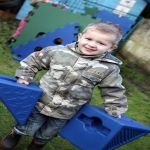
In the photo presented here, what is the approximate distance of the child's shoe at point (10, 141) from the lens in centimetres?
206

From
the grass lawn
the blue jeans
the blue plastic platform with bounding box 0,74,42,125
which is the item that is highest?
the blue plastic platform with bounding box 0,74,42,125

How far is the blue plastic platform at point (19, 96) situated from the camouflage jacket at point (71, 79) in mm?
102

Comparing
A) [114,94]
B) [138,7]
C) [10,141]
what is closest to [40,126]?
[10,141]

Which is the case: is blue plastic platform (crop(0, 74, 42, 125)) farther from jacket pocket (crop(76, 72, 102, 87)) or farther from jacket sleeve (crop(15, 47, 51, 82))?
jacket pocket (crop(76, 72, 102, 87))

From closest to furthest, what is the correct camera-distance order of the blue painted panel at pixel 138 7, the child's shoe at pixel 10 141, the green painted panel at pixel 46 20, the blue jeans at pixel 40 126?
the blue jeans at pixel 40 126 → the child's shoe at pixel 10 141 → the green painted panel at pixel 46 20 → the blue painted panel at pixel 138 7

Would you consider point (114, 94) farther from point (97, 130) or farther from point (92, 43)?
point (92, 43)

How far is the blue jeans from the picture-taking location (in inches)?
75.9

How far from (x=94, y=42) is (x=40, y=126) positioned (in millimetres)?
697

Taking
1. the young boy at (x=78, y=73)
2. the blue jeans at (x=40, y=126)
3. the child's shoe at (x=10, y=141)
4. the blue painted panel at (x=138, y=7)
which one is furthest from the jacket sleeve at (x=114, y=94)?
the blue painted panel at (x=138, y=7)

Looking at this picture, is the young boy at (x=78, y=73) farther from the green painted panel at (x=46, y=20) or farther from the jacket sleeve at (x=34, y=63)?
the green painted panel at (x=46, y=20)

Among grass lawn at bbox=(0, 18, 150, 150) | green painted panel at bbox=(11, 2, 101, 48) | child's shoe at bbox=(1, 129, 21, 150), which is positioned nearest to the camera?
child's shoe at bbox=(1, 129, 21, 150)

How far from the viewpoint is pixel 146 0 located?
729 cm

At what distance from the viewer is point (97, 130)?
6.05 ft

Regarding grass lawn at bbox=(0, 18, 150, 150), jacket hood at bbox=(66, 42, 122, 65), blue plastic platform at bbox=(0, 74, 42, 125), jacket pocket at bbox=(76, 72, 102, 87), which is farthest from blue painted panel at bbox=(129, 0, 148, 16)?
blue plastic platform at bbox=(0, 74, 42, 125)
